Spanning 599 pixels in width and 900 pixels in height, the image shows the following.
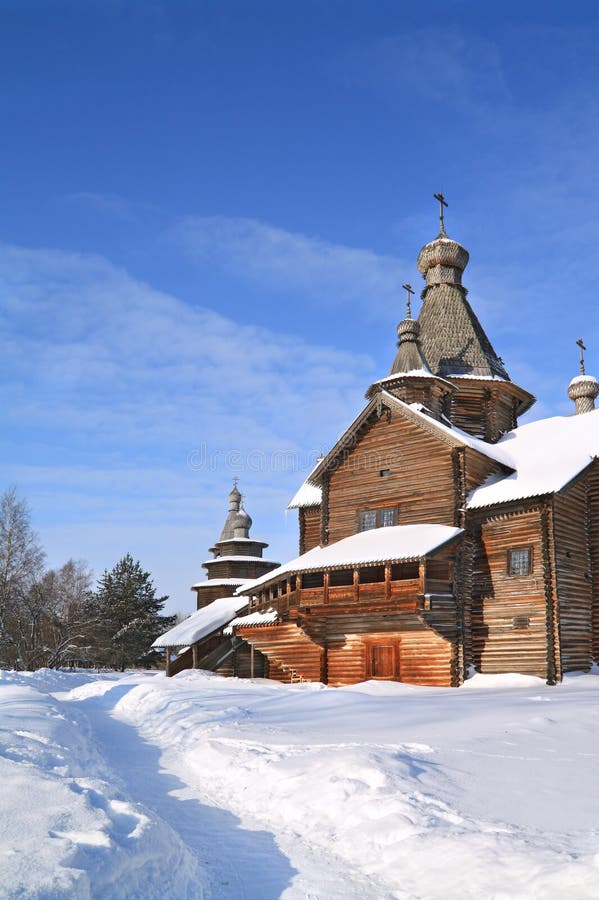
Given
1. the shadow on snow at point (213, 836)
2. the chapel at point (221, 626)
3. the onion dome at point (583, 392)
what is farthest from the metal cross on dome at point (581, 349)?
the shadow on snow at point (213, 836)

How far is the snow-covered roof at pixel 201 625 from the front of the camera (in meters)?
34.9

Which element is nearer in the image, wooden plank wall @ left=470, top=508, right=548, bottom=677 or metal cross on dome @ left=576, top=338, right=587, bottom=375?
wooden plank wall @ left=470, top=508, right=548, bottom=677

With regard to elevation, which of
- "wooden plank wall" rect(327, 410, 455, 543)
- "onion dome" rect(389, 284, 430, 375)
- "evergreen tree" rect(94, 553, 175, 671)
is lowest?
"evergreen tree" rect(94, 553, 175, 671)

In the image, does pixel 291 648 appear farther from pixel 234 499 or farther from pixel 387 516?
pixel 234 499

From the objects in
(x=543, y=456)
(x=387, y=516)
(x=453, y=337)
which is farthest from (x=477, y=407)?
(x=387, y=516)

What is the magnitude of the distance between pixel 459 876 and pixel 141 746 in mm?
8351

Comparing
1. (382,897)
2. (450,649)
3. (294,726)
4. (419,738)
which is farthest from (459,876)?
(450,649)

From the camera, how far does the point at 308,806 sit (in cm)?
762

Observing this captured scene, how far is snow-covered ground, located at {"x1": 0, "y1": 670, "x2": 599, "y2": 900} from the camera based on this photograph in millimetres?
5164

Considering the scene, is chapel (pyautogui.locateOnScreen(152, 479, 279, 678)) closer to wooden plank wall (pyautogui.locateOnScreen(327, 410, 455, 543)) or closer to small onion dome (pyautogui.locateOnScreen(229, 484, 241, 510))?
small onion dome (pyautogui.locateOnScreen(229, 484, 241, 510))

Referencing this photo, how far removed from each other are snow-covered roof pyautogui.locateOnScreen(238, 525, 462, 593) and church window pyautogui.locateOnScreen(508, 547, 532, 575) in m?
1.99

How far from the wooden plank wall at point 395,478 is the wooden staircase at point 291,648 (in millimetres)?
3841

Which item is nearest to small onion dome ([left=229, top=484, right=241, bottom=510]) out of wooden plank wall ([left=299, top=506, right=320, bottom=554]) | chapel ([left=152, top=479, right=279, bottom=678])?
chapel ([left=152, top=479, right=279, bottom=678])

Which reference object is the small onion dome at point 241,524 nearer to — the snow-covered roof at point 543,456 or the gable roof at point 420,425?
the gable roof at point 420,425
